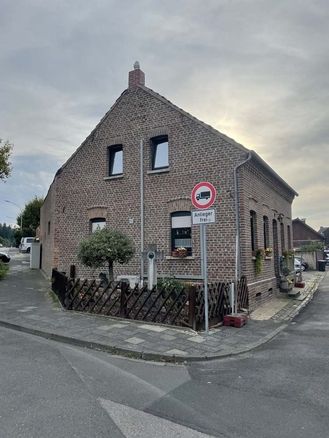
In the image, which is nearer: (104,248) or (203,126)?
(104,248)

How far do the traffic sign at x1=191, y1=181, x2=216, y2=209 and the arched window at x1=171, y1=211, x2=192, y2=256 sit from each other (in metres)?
4.70

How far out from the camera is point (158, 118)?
14.2 m

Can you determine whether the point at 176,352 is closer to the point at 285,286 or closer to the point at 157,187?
the point at 157,187

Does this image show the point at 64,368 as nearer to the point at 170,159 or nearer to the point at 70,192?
the point at 170,159

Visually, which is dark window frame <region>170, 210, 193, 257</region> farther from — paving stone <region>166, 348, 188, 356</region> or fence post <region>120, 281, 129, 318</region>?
paving stone <region>166, 348, 188, 356</region>

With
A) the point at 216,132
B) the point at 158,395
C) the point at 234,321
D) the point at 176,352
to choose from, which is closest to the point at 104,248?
the point at 234,321

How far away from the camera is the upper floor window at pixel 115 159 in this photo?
15.5 m

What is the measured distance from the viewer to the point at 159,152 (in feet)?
47.5

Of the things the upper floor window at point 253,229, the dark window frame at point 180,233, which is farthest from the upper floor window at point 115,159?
the upper floor window at point 253,229

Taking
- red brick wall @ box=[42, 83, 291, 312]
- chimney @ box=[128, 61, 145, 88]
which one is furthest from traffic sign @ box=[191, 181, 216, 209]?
chimney @ box=[128, 61, 145, 88]

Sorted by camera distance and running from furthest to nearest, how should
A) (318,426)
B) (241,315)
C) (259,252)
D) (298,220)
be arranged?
(298,220) → (259,252) → (241,315) → (318,426)

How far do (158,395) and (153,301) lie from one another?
4264 mm

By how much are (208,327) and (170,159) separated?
6.96 metres

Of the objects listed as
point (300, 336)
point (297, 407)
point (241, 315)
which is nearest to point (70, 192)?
point (241, 315)
